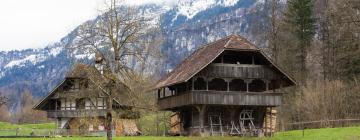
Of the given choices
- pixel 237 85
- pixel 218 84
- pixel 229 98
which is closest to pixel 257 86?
pixel 237 85

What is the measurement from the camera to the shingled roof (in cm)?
5547

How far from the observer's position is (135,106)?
141 feet

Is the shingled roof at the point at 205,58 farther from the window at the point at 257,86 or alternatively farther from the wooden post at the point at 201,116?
the window at the point at 257,86

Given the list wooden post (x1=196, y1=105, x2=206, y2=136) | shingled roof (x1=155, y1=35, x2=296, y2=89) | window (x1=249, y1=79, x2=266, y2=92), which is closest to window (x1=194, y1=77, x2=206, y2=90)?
shingled roof (x1=155, y1=35, x2=296, y2=89)

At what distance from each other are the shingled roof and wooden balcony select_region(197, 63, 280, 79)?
40.3 inches

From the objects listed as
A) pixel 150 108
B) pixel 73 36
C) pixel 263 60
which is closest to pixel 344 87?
pixel 263 60

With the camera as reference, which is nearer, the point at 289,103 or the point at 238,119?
the point at 238,119

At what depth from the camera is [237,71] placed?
187 feet

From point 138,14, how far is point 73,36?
4704mm

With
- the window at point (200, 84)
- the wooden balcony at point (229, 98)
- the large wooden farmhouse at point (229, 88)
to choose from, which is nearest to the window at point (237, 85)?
the large wooden farmhouse at point (229, 88)

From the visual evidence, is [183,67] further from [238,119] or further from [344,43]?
[344,43]

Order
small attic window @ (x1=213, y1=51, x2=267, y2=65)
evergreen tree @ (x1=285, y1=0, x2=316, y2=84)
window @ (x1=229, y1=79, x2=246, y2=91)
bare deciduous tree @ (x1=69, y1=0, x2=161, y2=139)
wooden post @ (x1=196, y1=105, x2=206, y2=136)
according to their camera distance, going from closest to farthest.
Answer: bare deciduous tree @ (x1=69, y1=0, x2=161, y2=139)
wooden post @ (x1=196, y1=105, x2=206, y2=136)
small attic window @ (x1=213, y1=51, x2=267, y2=65)
window @ (x1=229, y1=79, x2=246, y2=91)
evergreen tree @ (x1=285, y1=0, x2=316, y2=84)

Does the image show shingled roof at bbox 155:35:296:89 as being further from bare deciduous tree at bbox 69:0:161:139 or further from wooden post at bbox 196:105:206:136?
bare deciduous tree at bbox 69:0:161:139

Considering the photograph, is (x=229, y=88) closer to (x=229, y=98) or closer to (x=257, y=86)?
(x=257, y=86)
